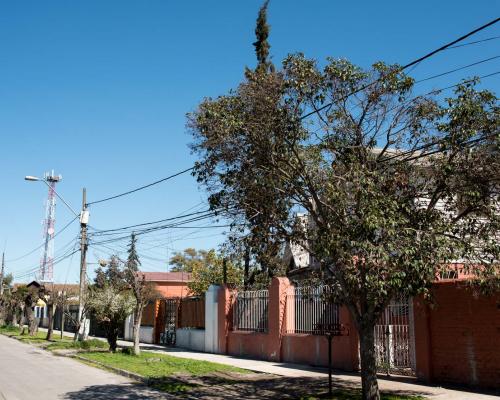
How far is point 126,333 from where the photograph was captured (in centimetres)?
3312

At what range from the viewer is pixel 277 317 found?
19.7 metres

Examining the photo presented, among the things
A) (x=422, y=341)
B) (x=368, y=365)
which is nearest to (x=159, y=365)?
(x=422, y=341)

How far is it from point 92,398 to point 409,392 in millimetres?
6823

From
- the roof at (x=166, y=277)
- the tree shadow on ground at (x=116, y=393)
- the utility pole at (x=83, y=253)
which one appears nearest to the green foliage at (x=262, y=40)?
the utility pole at (x=83, y=253)

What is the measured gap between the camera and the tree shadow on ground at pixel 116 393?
12484mm

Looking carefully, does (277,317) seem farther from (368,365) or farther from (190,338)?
(368,365)

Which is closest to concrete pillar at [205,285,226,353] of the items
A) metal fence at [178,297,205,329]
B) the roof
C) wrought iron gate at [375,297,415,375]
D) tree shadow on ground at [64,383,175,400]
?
metal fence at [178,297,205,329]

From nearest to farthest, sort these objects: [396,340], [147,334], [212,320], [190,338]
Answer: [396,340] → [212,320] → [190,338] → [147,334]

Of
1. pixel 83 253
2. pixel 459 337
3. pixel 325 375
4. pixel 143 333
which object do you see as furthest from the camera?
pixel 143 333

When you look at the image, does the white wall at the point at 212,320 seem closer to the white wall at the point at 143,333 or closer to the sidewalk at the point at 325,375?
the sidewalk at the point at 325,375

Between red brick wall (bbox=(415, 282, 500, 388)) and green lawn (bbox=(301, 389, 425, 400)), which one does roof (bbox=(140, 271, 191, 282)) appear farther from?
green lawn (bbox=(301, 389, 425, 400))

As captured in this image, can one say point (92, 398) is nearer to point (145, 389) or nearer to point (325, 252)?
point (145, 389)

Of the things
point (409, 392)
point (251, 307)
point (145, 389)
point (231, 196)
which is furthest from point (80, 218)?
point (409, 392)

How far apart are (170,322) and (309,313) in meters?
11.7
